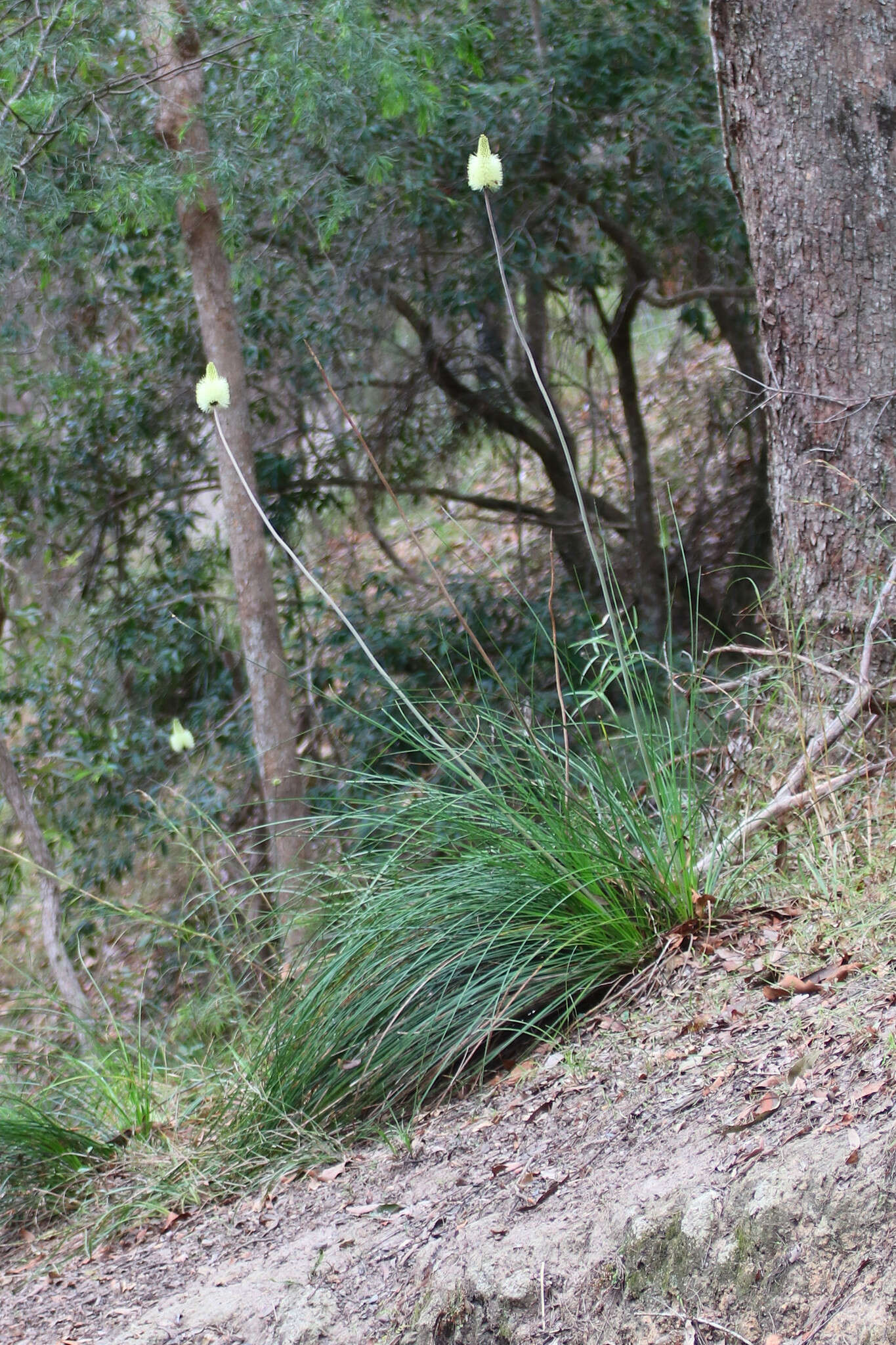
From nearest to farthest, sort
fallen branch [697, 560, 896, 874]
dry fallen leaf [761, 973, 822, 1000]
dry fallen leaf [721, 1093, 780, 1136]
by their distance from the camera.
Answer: dry fallen leaf [721, 1093, 780, 1136]
dry fallen leaf [761, 973, 822, 1000]
fallen branch [697, 560, 896, 874]

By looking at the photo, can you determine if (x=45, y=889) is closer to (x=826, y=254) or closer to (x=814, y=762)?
(x=814, y=762)

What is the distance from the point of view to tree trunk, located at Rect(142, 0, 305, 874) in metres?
6.15

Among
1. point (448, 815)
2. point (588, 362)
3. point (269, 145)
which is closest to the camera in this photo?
point (448, 815)

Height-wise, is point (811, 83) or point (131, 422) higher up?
point (811, 83)

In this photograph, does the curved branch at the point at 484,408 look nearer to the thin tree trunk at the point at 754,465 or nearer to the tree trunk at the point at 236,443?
the thin tree trunk at the point at 754,465

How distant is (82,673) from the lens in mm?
8125

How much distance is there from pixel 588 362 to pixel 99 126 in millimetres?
3954

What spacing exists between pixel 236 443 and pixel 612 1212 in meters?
5.03

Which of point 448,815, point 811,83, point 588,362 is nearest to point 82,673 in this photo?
point 588,362

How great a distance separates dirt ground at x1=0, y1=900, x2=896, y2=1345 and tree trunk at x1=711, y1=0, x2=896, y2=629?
1637mm

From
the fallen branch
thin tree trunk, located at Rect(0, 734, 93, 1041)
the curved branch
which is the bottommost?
thin tree trunk, located at Rect(0, 734, 93, 1041)

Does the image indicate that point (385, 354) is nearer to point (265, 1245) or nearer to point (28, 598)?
point (28, 598)

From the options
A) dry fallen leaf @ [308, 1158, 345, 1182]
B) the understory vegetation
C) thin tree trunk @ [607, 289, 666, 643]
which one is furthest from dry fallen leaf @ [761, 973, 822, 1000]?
thin tree trunk @ [607, 289, 666, 643]

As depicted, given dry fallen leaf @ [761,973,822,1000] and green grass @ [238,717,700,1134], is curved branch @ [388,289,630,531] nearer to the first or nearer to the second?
green grass @ [238,717,700,1134]
